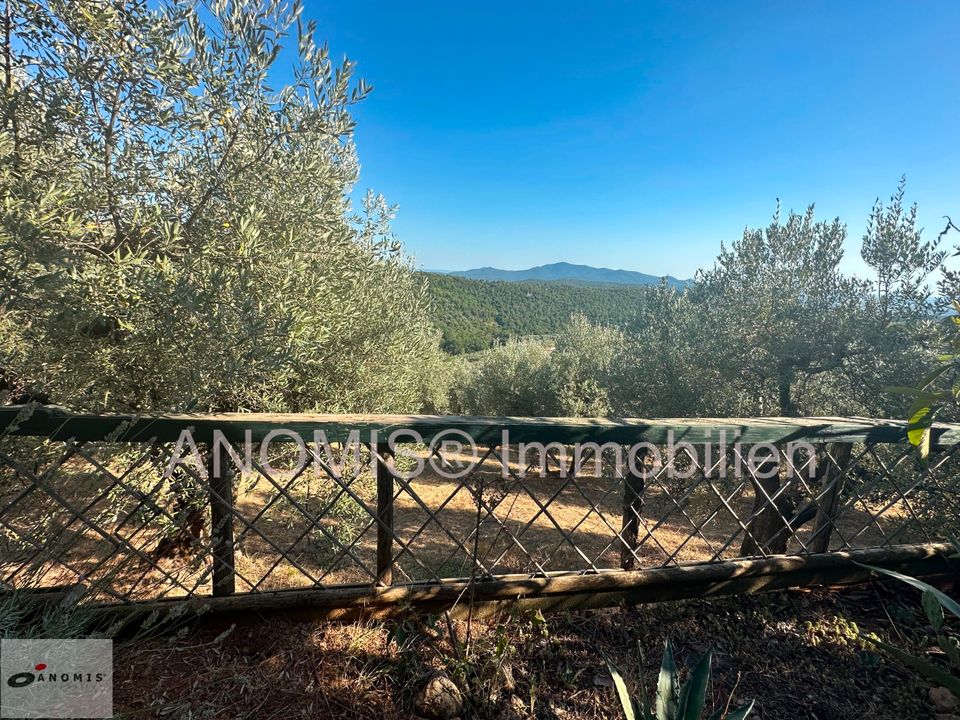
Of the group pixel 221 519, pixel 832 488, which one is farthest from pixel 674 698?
pixel 221 519

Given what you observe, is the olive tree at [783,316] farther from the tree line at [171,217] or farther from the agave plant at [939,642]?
the tree line at [171,217]

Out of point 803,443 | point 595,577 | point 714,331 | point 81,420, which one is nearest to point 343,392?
point 81,420

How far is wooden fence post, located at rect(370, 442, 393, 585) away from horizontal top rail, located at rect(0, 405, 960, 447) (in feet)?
0.44

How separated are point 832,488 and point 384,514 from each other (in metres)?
2.66

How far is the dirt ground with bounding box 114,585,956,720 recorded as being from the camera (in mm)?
1719

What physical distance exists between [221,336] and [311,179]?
4.83 feet

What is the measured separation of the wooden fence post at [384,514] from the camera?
200cm

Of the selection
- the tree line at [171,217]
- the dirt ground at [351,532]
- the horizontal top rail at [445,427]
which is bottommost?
the dirt ground at [351,532]

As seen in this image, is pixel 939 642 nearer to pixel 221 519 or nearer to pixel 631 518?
pixel 631 518

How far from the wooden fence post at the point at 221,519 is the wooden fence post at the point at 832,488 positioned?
326cm

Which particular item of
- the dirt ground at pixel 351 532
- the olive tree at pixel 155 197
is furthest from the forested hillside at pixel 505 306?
the olive tree at pixel 155 197

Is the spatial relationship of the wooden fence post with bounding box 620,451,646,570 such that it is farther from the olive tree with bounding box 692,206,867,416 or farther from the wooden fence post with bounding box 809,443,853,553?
the olive tree with bounding box 692,206,867,416

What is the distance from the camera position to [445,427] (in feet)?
6.44

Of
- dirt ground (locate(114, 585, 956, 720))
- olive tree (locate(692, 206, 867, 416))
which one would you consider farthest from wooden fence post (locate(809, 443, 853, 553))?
olive tree (locate(692, 206, 867, 416))
